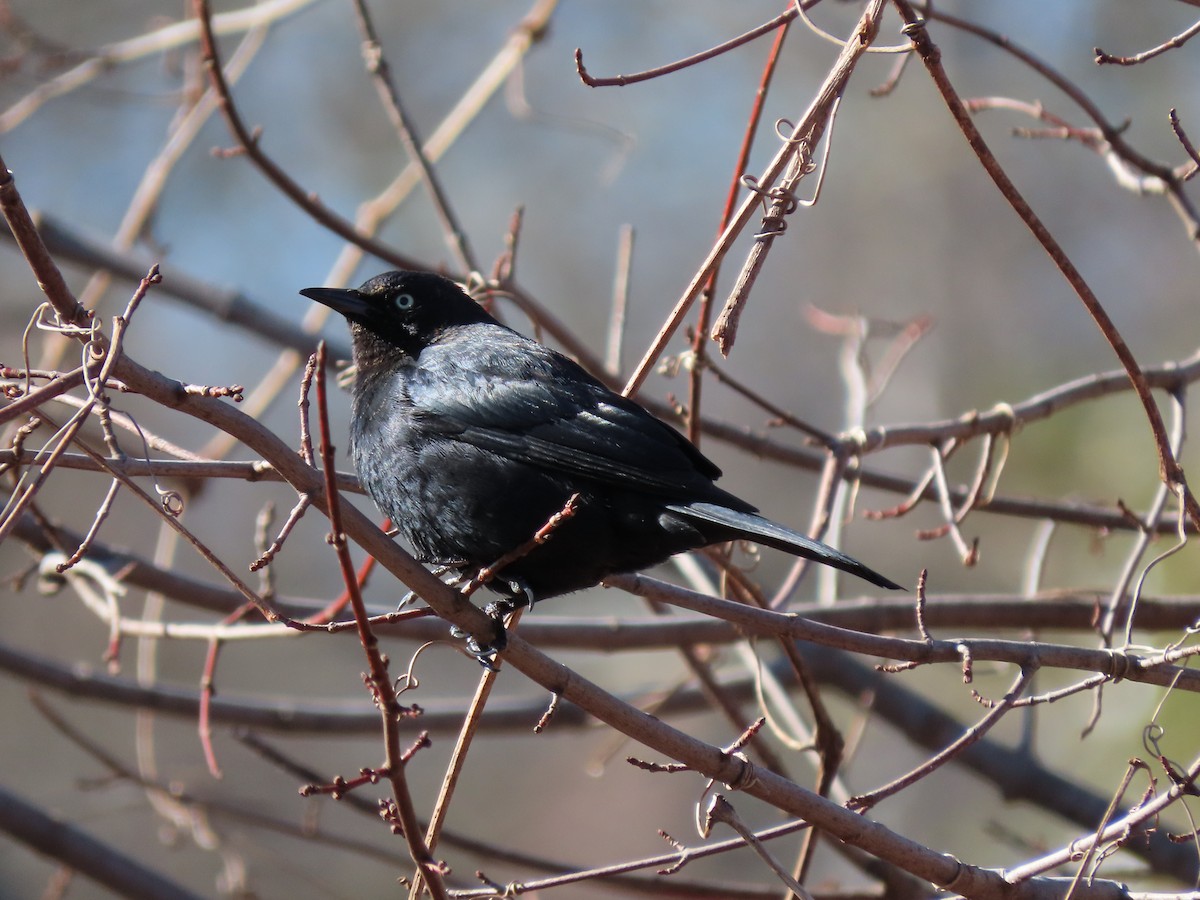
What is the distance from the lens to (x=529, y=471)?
3.36 meters

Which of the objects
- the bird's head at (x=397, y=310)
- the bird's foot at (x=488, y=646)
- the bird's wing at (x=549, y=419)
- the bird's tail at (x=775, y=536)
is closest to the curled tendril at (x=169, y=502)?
the bird's foot at (x=488, y=646)

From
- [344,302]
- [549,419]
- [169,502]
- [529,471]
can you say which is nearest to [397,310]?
[344,302]

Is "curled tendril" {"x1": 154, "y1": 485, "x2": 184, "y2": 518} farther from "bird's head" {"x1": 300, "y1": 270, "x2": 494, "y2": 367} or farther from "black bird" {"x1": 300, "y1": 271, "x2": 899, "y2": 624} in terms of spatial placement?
"bird's head" {"x1": 300, "y1": 270, "x2": 494, "y2": 367}

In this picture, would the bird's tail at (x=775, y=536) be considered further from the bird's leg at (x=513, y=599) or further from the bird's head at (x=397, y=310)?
the bird's head at (x=397, y=310)

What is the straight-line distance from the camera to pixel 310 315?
5492mm

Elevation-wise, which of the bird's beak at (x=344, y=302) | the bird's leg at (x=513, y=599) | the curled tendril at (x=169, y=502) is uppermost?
the bird's beak at (x=344, y=302)

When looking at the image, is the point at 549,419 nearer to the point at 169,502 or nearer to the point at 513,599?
the point at 513,599

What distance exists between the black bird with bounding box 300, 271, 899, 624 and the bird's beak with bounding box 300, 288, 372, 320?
14.9 inches

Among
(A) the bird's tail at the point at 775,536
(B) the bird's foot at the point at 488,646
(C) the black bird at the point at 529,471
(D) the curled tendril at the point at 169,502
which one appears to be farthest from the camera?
(C) the black bird at the point at 529,471

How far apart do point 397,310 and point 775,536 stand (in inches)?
71.2

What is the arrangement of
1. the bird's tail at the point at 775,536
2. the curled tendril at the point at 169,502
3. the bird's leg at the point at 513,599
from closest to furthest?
1. the curled tendril at the point at 169,502
2. the bird's tail at the point at 775,536
3. the bird's leg at the point at 513,599

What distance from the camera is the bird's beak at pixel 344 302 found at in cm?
404

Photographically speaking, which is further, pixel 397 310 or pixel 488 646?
pixel 397 310

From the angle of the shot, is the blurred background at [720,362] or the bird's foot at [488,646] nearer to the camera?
the bird's foot at [488,646]
